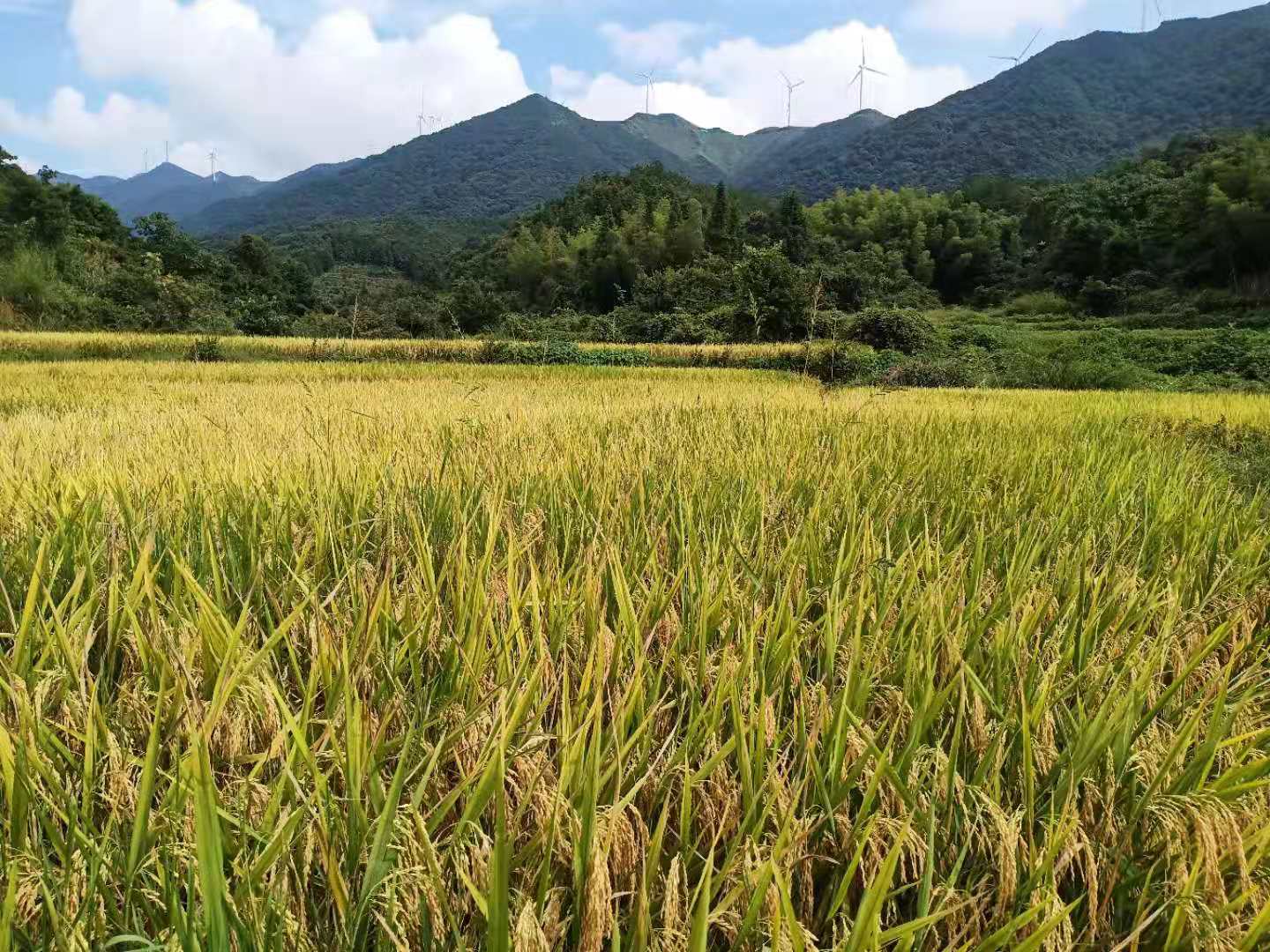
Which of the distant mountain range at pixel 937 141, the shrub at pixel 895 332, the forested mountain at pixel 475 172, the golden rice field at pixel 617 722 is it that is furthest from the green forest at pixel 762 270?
the forested mountain at pixel 475 172

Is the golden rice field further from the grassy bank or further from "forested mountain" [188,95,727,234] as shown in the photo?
"forested mountain" [188,95,727,234]

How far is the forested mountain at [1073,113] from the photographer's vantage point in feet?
284

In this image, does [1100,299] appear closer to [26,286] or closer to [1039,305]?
[1039,305]

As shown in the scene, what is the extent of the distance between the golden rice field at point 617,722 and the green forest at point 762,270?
15.5m

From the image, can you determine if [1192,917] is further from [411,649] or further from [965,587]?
[411,649]

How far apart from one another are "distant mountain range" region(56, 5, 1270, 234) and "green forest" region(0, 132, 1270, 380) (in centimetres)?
2713

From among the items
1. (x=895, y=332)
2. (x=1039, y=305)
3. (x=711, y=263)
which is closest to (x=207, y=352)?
(x=895, y=332)

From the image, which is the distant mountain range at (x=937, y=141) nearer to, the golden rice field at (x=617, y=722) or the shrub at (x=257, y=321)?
the shrub at (x=257, y=321)

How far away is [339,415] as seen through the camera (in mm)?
4684

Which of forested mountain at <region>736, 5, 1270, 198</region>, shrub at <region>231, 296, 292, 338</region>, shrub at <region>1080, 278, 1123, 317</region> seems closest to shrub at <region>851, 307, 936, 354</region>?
shrub at <region>1080, 278, 1123, 317</region>

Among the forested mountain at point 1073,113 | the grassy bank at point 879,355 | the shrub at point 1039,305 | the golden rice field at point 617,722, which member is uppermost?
the forested mountain at point 1073,113

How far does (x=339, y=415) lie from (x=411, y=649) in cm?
395

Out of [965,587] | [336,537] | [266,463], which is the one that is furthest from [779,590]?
[266,463]

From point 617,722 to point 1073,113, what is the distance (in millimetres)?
127915
